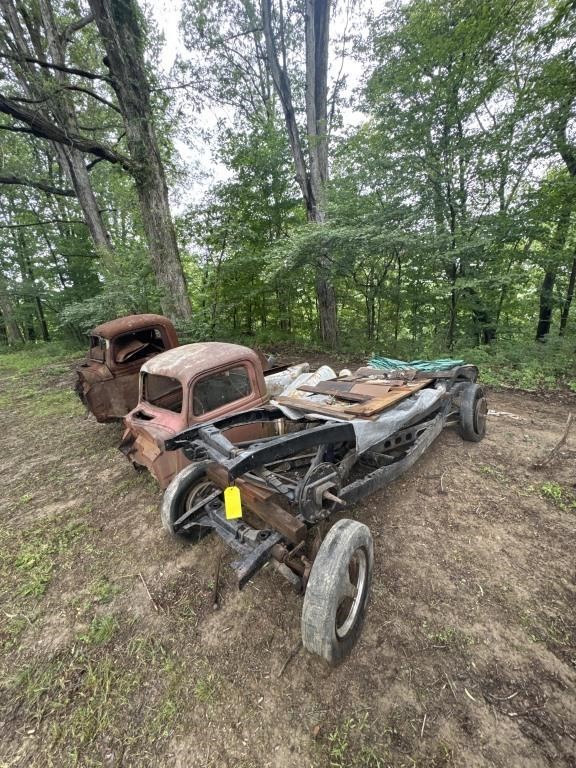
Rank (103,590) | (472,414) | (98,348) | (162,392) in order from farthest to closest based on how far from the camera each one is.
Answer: (98,348) < (472,414) < (162,392) < (103,590)

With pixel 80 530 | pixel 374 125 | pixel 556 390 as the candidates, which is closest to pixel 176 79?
pixel 374 125

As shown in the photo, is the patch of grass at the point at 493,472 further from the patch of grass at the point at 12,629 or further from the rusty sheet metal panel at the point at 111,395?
the rusty sheet metal panel at the point at 111,395

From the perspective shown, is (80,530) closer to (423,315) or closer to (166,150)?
(423,315)

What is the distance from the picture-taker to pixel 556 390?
19.1ft

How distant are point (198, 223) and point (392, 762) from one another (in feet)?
32.2

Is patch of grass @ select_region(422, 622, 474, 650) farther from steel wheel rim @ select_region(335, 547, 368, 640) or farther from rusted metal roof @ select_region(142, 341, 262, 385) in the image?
rusted metal roof @ select_region(142, 341, 262, 385)

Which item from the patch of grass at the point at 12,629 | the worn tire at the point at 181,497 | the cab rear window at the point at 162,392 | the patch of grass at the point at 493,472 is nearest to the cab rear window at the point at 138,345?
the cab rear window at the point at 162,392

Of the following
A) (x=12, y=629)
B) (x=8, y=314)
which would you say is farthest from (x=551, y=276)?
(x=8, y=314)

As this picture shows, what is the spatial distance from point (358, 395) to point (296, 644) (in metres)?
2.15

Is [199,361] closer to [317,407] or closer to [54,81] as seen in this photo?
[317,407]

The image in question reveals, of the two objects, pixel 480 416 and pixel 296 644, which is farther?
pixel 480 416

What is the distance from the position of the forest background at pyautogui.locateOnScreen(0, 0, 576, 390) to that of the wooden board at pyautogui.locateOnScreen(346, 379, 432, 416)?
14.4 feet

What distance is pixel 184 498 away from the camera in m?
2.83

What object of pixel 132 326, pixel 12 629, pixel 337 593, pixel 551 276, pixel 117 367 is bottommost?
pixel 12 629
